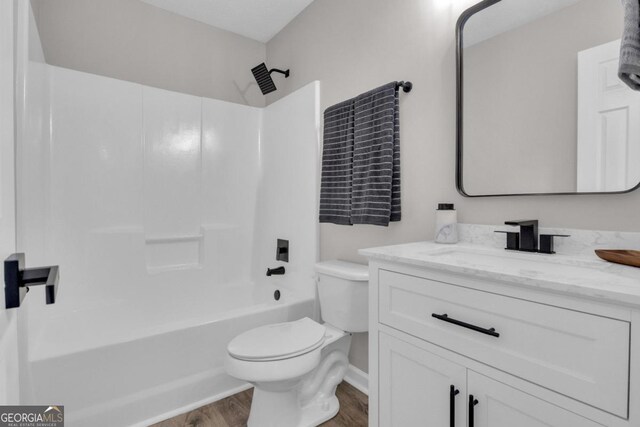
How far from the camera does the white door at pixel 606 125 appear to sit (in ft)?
3.14

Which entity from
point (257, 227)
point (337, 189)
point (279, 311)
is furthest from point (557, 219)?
point (257, 227)

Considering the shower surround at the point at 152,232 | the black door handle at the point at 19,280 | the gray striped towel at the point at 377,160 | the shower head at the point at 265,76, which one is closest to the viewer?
the black door handle at the point at 19,280

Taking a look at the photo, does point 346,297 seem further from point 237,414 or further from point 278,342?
point 237,414

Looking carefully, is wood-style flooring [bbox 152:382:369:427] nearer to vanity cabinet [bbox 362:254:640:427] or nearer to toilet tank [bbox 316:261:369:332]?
toilet tank [bbox 316:261:369:332]

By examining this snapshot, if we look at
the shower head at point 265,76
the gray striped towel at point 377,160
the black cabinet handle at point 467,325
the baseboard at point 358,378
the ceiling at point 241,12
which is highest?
the ceiling at point 241,12

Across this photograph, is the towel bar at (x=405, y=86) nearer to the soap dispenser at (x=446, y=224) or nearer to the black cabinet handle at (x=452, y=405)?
the soap dispenser at (x=446, y=224)

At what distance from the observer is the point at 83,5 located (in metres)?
2.11

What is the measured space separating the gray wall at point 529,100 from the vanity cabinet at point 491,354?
1.84 feet

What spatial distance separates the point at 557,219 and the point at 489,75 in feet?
2.02

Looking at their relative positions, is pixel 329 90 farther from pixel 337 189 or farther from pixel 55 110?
pixel 55 110

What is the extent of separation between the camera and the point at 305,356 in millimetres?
1386

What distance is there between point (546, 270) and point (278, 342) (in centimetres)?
107

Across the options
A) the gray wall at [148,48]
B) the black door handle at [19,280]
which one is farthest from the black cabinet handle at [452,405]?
the gray wall at [148,48]

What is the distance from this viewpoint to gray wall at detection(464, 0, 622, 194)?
107cm
